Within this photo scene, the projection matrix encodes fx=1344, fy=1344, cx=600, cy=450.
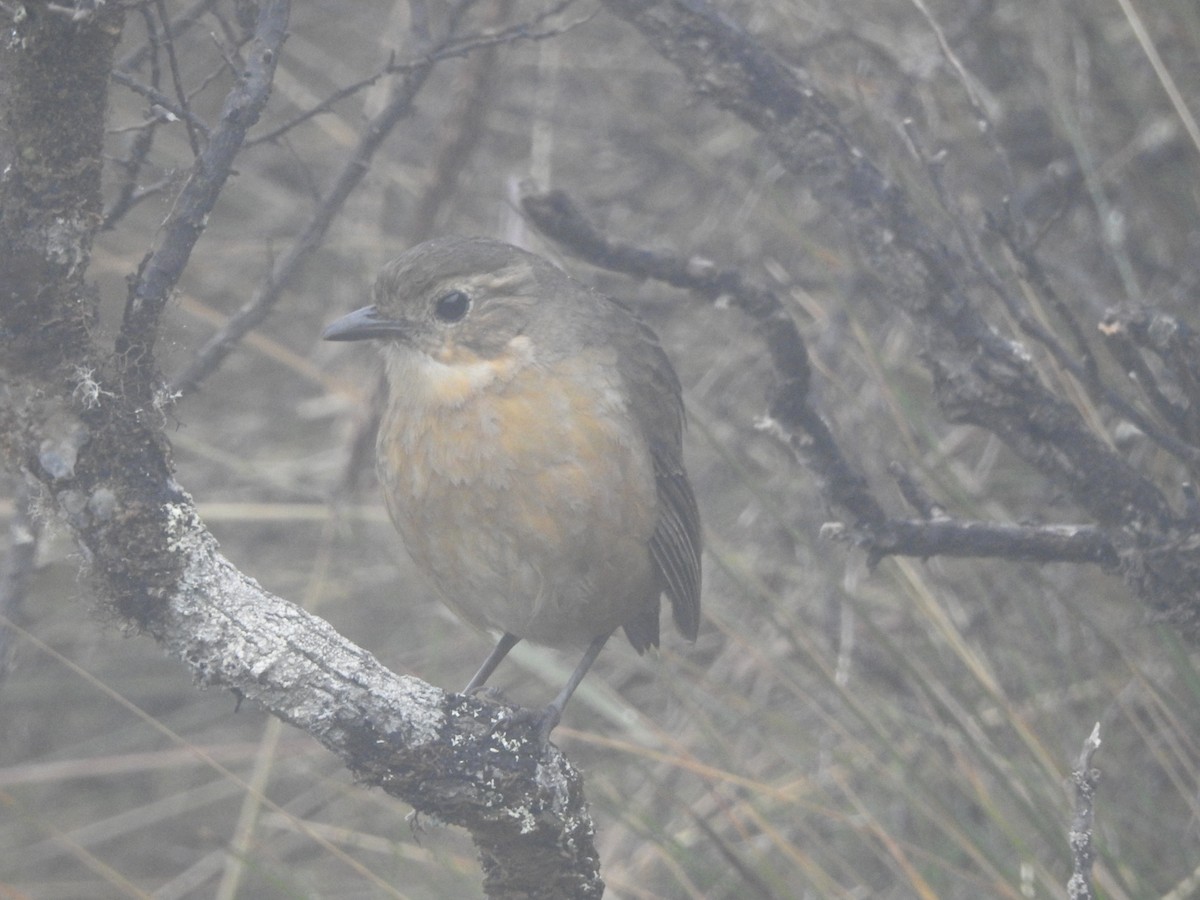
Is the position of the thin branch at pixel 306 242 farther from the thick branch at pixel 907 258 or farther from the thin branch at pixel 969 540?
the thin branch at pixel 969 540

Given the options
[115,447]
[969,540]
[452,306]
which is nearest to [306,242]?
[452,306]

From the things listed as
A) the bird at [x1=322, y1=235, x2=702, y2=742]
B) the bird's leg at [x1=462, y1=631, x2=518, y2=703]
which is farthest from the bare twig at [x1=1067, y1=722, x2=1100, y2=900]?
the bird's leg at [x1=462, y1=631, x2=518, y2=703]

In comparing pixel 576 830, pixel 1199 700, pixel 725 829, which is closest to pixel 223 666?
pixel 576 830

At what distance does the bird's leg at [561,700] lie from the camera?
3.33 meters

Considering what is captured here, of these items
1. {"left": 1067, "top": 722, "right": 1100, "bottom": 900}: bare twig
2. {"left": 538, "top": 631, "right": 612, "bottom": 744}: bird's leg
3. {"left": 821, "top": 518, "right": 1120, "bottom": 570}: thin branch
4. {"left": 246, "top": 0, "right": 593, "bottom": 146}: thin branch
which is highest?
{"left": 246, "top": 0, "right": 593, "bottom": 146}: thin branch

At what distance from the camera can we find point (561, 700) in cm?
363

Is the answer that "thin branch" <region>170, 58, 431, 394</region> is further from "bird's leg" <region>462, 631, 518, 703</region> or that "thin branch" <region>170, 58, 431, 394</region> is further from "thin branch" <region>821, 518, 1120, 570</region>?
"thin branch" <region>821, 518, 1120, 570</region>

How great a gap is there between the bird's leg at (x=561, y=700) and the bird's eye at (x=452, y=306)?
105 cm

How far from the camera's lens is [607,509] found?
11.5ft

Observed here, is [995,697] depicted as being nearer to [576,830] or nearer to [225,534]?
[576,830]

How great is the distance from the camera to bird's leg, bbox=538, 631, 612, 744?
3325 millimetres

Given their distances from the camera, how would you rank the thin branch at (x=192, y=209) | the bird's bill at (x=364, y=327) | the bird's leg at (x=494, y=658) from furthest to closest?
the bird's leg at (x=494, y=658) → the bird's bill at (x=364, y=327) → the thin branch at (x=192, y=209)

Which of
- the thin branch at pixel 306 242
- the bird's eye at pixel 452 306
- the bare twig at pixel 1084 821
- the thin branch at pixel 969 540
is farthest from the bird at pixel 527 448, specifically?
the bare twig at pixel 1084 821

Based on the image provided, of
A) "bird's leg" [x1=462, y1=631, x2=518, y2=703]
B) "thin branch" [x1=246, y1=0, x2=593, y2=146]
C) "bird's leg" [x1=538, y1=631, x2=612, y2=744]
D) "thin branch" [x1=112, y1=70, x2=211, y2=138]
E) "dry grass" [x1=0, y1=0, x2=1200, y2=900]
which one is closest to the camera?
"thin branch" [x1=112, y1=70, x2=211, y2=138]
